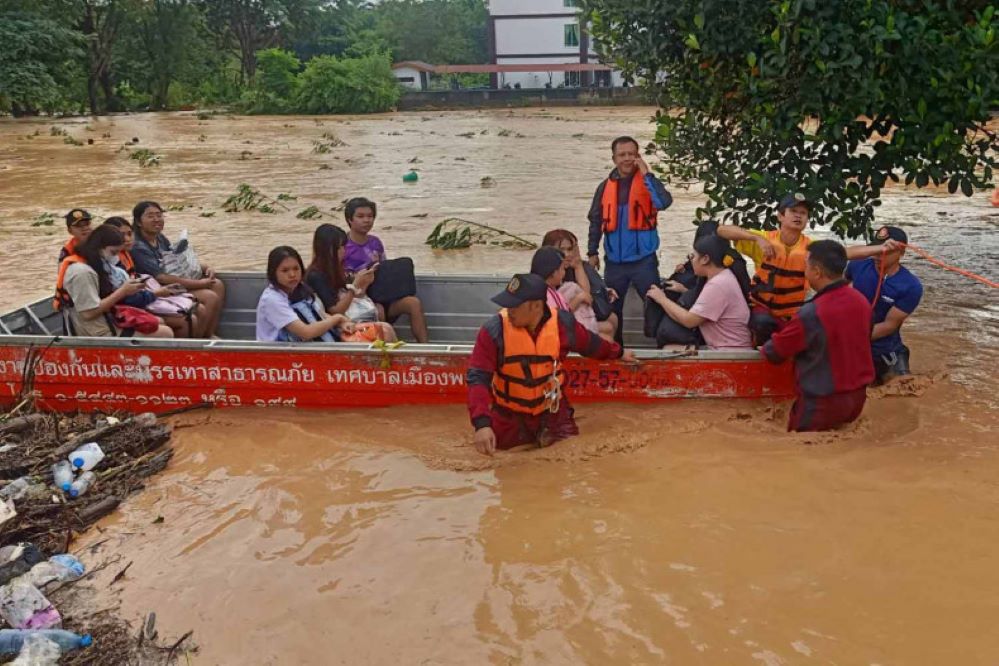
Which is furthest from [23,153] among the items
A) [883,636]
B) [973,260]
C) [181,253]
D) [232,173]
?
[883,636]

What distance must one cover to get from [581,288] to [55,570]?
3.63 m

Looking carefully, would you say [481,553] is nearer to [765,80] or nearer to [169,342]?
[169,342]

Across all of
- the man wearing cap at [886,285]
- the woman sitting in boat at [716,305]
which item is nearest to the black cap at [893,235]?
the man wearing cap at [886,285]

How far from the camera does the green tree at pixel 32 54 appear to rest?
32406 millimetres

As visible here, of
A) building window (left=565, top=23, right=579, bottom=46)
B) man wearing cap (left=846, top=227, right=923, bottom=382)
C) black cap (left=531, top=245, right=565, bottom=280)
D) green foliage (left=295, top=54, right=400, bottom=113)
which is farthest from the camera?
building window (left=565, top=23, right=579, bottom=46)

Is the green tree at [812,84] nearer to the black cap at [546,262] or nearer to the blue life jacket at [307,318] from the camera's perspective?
the black cap at [546,262]

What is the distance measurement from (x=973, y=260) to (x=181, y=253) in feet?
29.4

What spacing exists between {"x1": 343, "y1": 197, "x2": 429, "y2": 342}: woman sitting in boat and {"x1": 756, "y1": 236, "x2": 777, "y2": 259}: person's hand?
2.63 metres

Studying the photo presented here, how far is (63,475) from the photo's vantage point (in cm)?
520

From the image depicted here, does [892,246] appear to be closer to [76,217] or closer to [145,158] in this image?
[76,217]

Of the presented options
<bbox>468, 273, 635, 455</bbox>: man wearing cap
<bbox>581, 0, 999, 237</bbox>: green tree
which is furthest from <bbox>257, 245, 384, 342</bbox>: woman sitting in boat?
<bbox>581, 0, 999, 237</bbox>: green tree

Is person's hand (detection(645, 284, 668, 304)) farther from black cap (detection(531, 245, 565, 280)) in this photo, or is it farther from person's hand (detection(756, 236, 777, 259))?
black cap (detection(531, 245, 565, 280))

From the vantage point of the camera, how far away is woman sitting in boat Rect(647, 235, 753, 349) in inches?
221

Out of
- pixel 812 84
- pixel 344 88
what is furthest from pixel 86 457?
pixel 344 88
